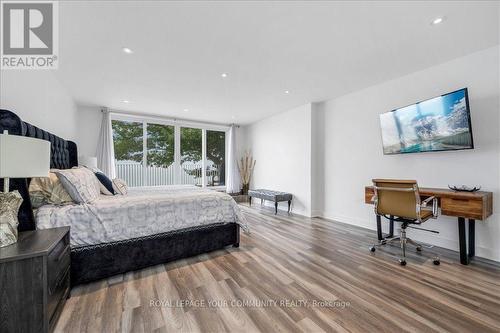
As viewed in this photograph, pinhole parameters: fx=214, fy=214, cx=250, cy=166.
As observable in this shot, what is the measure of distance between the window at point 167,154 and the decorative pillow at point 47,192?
11.3ft

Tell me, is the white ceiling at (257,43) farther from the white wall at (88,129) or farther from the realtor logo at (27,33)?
the white wall at (88,129)

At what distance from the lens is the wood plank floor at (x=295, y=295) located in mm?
1553

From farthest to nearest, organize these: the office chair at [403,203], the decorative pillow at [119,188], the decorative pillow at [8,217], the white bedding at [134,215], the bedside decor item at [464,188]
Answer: the decorative pillow at [119,188], the bedside decor item at [464,188], the office chair at [403,203], the white bedding at [134,215], the decorative pillow at [8,217]

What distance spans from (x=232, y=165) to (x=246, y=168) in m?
0.47

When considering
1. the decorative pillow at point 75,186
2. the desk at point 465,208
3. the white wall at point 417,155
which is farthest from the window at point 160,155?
the desk at point 465,208

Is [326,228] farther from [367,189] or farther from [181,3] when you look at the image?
[181,3]

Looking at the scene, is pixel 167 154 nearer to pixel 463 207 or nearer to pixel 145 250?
pixel 145 250

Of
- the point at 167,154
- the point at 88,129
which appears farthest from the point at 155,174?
the point at 88,129

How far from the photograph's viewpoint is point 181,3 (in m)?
1.81

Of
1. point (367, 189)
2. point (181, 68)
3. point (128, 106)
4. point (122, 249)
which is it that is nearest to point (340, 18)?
point (181, 68)

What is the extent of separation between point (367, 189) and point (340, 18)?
238 cm

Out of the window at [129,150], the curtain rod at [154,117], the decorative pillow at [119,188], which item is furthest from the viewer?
the window at [129,150]

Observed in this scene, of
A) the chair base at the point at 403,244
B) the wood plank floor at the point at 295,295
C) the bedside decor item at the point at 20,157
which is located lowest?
the wood plank floor at the point at 295,295

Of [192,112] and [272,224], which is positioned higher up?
[192,112]
